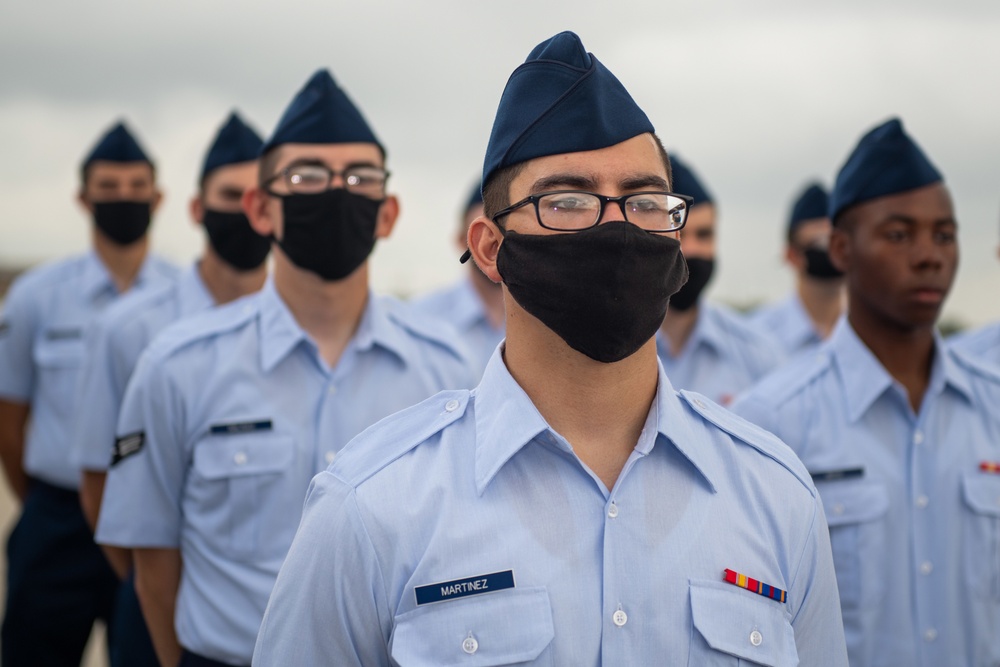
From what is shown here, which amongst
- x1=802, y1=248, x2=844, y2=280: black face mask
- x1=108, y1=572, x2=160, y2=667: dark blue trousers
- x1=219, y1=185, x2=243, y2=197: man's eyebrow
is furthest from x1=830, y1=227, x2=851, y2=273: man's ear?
x1=802, y1=248, x2=844, y2=280: black face mask

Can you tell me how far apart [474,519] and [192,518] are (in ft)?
5.64

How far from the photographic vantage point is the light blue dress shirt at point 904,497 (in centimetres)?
330

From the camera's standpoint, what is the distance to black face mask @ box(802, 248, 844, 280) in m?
7.44

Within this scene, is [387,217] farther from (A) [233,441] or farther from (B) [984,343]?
(B) [984,343]

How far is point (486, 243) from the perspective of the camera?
2.24m

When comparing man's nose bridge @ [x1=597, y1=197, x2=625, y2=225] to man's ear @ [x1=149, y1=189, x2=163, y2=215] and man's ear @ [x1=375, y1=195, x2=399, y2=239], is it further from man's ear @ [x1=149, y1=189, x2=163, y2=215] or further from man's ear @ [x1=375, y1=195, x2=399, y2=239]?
man's ear @ [x1=149, y1=189, x2=163, y2=215]

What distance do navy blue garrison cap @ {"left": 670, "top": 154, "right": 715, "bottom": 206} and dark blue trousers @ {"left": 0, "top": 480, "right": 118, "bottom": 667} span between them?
3620mm

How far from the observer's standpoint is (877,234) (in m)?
3.71

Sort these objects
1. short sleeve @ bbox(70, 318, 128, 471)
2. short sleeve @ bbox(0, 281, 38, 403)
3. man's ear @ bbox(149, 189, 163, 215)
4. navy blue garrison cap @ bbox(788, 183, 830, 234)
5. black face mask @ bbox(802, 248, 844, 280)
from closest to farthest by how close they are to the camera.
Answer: short sleeve @ bbox(70, 318, 128, 471) < short sleeve @ bbox(0, 281, 38, 403) < man's ear @ bbox(149, 189, 163, 215) < black face mask @ bbox(802, 248, 844, 280) < navy blue garrison cap @ bbox(788, 183, 830, 234)

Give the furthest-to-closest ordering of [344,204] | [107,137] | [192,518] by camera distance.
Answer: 1. [107,137]
2. [344,204]
3. [192,518]

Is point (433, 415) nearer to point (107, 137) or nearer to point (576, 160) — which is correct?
point (576, 160)

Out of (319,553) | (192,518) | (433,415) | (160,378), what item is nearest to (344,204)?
(160,378)

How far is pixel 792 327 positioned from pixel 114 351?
4.79 metres

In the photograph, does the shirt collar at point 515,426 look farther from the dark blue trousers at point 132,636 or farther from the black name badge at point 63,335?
the black name badge at point 63,335
